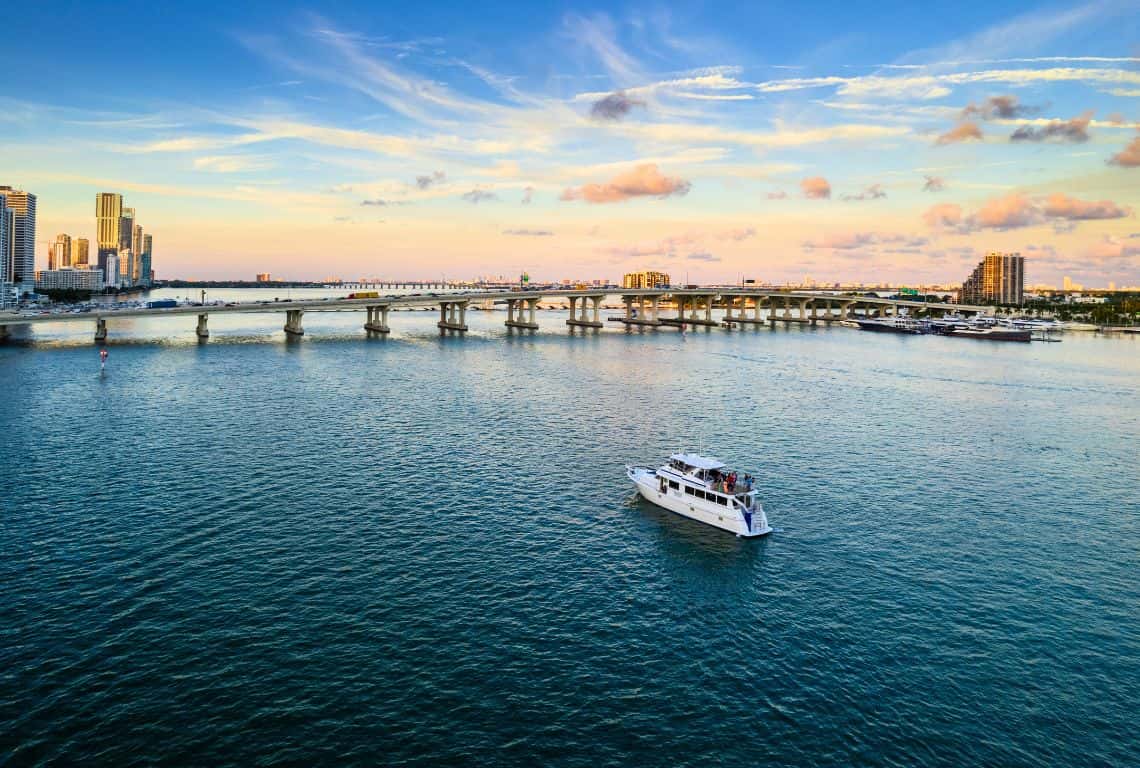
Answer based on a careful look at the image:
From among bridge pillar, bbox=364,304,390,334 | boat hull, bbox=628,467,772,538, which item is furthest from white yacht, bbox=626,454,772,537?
bridge pillar, bbox=364,304,390,334

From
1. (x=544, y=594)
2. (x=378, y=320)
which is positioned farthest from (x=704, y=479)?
(x=378, y=320)

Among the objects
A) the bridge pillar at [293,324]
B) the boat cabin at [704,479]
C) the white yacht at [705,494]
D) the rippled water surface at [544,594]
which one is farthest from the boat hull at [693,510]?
the bridge pillar at [293,324]

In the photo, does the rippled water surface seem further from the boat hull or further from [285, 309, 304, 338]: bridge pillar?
[285, 309, 304, 338]: bridge pillar

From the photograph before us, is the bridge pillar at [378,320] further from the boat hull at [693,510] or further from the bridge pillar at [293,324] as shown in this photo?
the boat hull at [693,510]

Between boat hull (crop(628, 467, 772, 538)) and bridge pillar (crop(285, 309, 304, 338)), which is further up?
bridge pillar (crop(285, 309, 304, 338))

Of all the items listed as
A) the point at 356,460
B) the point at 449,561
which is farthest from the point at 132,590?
the point at 356,460

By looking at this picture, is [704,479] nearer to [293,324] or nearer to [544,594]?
[544,594]

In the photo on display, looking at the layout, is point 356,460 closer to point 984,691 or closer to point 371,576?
point 371,576
